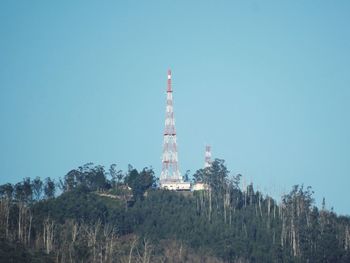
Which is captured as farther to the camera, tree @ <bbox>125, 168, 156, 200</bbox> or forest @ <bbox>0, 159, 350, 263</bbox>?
tree @ <bbox>125, 168, 156, 200</bbox>

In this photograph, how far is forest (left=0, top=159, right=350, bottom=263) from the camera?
3063 inches

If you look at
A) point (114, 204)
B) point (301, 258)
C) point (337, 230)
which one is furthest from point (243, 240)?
point (114, 204)

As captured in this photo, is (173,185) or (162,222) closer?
(162,222)

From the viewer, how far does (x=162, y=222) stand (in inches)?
3524

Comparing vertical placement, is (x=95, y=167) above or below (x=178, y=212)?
above

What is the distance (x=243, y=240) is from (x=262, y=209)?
13.6m

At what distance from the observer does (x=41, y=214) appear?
85875 millimetres

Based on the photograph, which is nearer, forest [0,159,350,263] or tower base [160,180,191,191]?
forest [0,159,350,263]

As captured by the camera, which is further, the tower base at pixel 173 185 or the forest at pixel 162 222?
the tower base at pixel 173 185

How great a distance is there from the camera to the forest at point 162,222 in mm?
77812

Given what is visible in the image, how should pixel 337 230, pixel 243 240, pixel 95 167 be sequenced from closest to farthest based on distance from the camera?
pixel 243 240
pixel 337 230
pixel 95 167

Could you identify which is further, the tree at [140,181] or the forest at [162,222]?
the tree at [140,181]

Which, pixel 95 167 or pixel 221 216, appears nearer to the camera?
pixel 221 216

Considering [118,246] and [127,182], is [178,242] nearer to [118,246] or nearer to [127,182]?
[118,246]
